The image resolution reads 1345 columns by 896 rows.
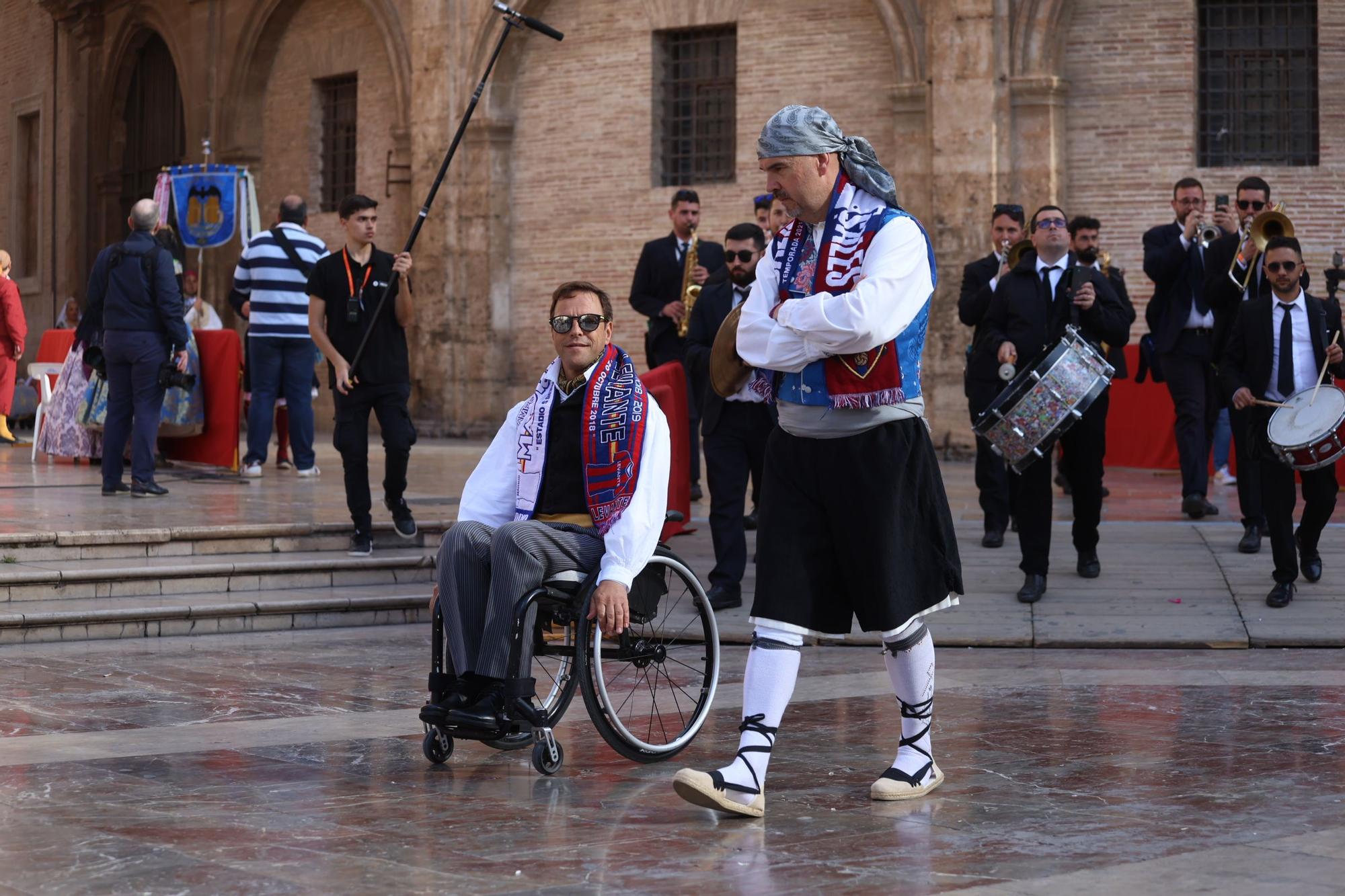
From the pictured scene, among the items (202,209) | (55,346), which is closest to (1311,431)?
(55,346)

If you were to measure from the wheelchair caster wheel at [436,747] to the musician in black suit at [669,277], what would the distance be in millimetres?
6447

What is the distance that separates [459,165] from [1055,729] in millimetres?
16435

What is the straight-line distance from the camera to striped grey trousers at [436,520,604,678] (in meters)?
5.48

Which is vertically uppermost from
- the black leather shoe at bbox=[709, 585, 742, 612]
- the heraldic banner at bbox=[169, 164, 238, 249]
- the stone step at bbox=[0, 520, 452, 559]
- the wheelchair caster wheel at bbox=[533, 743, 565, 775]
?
the heraldic banner at bbox=[169, 164, 238, 249]

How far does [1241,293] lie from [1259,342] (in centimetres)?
111

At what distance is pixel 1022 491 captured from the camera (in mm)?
9055

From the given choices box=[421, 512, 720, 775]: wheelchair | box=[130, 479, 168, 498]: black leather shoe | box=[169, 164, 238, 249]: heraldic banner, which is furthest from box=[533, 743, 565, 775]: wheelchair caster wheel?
box=[169, 164, 238, 249]: heraldic banner

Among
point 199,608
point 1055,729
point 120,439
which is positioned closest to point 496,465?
point 1055,729

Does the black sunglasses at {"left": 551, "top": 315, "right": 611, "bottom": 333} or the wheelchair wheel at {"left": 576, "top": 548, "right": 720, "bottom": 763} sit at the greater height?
the black sunglasses at {"left": 551, "top": 315, "right": 611, "bottom": 333}

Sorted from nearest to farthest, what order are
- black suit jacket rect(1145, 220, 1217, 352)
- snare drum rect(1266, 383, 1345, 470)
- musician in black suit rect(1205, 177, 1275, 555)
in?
snare drum rect(1266, 383, 1345, 470) < musician in black suit rect(1205, 177, 1275, 555) < black suit jacket rect(1145, 220, 1217, 352)

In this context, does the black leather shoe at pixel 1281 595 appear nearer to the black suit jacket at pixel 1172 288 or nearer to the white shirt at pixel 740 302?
the white shirt at pixel 740 302

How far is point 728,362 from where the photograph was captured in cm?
521

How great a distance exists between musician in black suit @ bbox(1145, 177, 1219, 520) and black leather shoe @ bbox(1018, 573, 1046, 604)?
2.75 metres

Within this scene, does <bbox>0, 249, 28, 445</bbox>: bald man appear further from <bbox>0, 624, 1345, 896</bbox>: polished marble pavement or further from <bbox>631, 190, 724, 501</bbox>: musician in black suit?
<bbox>0, 624, 1345, 896</bbox>: polished marble pavement
